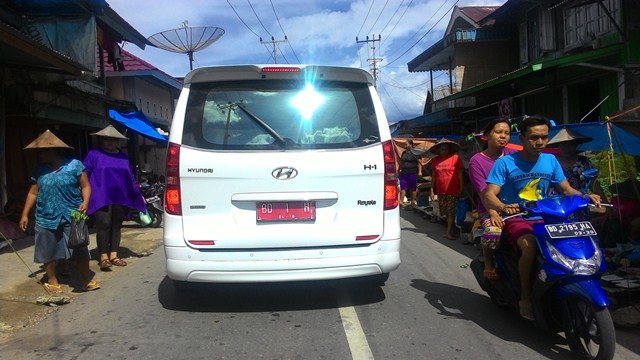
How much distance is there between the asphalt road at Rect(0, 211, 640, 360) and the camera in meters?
3.88

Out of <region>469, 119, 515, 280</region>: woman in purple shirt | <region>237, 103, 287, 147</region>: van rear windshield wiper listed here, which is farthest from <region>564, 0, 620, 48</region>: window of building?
<region>237, 103, 287, 147</region>: van rear windshield wiper

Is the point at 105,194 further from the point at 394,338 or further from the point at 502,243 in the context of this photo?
the point at 502,243

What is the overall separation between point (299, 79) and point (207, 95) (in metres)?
0.81

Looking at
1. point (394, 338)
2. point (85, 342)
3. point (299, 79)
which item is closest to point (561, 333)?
point (394, 338)

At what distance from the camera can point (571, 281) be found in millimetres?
3488

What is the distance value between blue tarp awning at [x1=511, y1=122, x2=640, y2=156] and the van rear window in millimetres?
3039

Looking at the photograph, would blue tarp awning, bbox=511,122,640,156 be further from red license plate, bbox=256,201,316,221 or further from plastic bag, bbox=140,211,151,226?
plastic bag, bbox=140,211,151,226

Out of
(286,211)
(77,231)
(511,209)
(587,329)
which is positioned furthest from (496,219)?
(77,231)

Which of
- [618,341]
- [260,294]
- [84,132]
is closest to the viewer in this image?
[618,341]

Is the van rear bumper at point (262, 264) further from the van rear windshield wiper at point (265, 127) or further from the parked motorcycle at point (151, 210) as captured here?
the parked motorcycle at point (151, 210)

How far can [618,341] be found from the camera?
4.08 meters

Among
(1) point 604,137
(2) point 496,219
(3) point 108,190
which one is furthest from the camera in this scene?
(3) point 108,190

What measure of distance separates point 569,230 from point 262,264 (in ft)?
7.62

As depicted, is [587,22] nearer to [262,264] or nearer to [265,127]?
[265,127]
